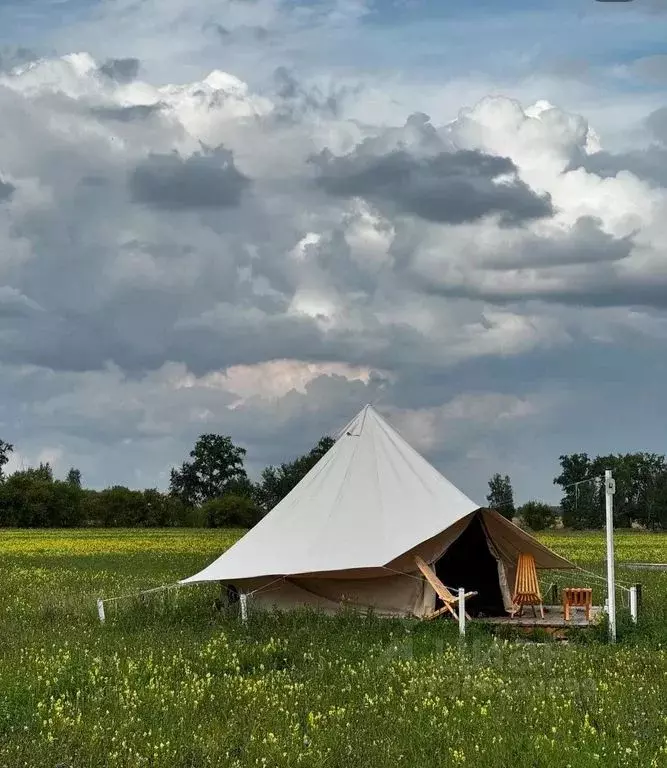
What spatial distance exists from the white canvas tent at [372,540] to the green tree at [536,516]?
3130 inches

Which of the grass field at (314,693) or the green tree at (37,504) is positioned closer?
the grass field at (314,693)

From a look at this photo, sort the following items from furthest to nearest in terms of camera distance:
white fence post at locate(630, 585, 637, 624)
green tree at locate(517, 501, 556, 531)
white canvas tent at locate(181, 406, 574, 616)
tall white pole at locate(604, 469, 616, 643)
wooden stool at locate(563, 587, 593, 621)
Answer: green tree at locate(517, 501, 556, 531) < white canvas tent at locate(181, 406, 574, 616) < wooden stool at locate(563, 587, 593, 621) < white fence post at locate(630, 585, 637, 624) < tall white pole at locate(604, 469, 616, 643)

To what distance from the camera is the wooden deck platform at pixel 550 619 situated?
22953mm

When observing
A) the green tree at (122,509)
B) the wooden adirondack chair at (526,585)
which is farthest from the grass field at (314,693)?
the green tree at (122,509)

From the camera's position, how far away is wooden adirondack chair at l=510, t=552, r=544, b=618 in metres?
24.6

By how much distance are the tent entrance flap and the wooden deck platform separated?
4.28ft

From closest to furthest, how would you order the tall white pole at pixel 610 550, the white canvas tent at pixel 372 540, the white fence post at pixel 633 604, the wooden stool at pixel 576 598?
the tall white pole at pixel 610 550, the white fence post at pixel 633 604, the wooden stool at pixel 576 598, the white canvas tent at pixel 372 540

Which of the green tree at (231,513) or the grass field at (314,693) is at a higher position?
the green tree at (231,513)

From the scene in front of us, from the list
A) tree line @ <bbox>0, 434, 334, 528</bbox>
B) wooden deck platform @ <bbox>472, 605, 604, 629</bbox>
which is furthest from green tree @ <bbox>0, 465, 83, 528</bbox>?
wooden deck platform @ <bbox>472, 605, 604, 629</bbox>

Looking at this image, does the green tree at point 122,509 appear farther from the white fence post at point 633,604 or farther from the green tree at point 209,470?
the white fence post at point 633,604

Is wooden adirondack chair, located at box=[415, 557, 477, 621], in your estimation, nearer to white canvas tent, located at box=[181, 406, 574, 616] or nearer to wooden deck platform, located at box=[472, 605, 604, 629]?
white canvas tent, located at box=[181, 406, 574, 616]

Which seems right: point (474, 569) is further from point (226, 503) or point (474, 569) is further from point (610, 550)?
point (226, 503)

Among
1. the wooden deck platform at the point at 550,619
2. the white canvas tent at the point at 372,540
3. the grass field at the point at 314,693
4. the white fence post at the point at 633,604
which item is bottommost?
the grass field at the point at 314,693

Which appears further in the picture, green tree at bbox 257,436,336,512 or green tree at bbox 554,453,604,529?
green tree at bbox 257,436,336,512
